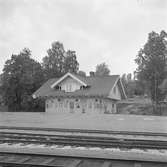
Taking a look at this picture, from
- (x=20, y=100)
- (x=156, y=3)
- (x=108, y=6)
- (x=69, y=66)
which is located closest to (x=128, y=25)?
(x=108, y=6)

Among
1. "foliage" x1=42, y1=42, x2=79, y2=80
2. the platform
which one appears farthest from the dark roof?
"foliage" x1=42, y1=42, x2=79, y2=80

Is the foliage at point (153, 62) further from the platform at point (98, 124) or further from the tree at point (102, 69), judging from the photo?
the tree at point (102, 69)

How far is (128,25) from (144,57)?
107 ft

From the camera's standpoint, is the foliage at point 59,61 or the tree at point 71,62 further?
the tree at point 71,62

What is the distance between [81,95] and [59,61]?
31.1 meters

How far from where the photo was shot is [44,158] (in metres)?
6.71

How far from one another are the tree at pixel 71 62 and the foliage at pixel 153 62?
1994 cm

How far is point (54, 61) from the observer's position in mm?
64750

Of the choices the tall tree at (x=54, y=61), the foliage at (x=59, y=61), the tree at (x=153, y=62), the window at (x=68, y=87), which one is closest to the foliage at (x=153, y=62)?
the tree at (x=153, y=62)

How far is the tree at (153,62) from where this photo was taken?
165 ft

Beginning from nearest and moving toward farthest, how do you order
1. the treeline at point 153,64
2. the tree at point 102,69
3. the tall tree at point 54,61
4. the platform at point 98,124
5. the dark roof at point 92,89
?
1. the platform at point 98,124
2. the dark roof at point 92,89
3. the treeline at point 153,64
4. the tall tree at point 54,61
5. the tree at point 102,69

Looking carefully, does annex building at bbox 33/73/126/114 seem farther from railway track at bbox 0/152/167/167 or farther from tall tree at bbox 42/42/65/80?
railway track at bbox 0/152/167/167

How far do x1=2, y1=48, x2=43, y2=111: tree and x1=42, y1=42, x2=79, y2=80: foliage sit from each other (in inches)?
571

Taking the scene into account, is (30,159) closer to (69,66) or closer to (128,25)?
(128,25)
